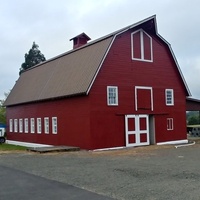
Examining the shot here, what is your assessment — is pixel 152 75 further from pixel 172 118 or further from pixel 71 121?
pixel 71 121

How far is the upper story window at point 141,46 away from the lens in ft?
76.4

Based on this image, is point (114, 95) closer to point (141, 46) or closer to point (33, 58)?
point (141, 46)

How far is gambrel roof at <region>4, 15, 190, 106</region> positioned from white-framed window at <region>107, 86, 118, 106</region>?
1.86 meters

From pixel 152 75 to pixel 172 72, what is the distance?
217 cm

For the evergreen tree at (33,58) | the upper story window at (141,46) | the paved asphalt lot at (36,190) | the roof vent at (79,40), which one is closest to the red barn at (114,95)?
the upper story window at (141,46)

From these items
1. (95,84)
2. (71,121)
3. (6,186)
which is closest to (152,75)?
(95,84)

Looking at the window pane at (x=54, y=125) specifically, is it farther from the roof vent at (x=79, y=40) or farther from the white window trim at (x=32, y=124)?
the roof vent at (x=79, y=40)

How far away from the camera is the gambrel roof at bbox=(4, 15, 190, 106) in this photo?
2109 centimetres

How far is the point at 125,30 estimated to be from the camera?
22.4 meters

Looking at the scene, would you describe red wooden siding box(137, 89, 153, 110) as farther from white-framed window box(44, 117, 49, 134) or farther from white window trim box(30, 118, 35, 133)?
white window trim box(30, 118, 35, 133)

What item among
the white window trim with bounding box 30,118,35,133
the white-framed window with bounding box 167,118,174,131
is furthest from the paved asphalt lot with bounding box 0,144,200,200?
the white window trim with bounding box 30,118,35,133

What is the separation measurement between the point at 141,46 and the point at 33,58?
98.1 feet

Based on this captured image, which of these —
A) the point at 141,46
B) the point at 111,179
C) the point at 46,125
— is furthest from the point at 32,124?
the point at 111,179

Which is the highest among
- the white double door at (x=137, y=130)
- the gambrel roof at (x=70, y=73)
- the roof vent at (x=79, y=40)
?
the roof vent at (x=79, y=40)
